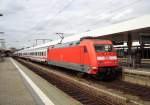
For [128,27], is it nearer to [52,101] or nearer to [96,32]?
[96,32]

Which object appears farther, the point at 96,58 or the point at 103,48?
the point at 103,48

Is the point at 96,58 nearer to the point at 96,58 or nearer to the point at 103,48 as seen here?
the point at 96,58

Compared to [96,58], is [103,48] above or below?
above

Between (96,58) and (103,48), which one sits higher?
(103,48)

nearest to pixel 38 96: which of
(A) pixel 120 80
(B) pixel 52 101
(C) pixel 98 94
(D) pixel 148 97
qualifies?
(B) pixel 52 101

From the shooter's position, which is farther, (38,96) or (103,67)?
(103,67)

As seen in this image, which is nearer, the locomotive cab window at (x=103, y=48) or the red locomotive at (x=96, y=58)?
the red locomotive at (x=96, y=58)

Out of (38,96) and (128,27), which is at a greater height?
(128,27)

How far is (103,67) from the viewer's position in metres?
15.7

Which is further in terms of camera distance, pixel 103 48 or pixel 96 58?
pixel 103 48

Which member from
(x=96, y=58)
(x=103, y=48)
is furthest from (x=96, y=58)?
(x=103, y=48)

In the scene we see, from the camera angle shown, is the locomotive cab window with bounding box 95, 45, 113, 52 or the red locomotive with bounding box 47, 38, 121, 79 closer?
the red locomotive with bounding box 47, 38, 121, 79

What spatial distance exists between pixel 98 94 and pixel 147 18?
28.1 feet

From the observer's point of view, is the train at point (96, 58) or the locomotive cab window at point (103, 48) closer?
the train at point (96, 58)
